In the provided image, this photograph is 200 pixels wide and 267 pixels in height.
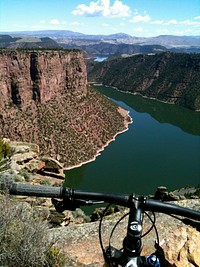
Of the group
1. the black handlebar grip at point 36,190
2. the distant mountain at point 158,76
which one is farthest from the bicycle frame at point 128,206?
the distant mountain at point 158,76

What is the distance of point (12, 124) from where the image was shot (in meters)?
58.4

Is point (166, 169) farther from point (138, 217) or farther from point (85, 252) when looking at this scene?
point (138, 217)

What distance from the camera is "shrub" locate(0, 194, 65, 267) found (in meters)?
8.18

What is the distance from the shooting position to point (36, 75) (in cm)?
6812

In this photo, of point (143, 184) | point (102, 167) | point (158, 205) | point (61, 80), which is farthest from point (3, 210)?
point (61, 80)

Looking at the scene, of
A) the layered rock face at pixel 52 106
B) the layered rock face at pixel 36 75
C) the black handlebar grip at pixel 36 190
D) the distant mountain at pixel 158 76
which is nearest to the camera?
the black handlebar grip at pixel 36 190

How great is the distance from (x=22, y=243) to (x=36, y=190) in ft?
21.1

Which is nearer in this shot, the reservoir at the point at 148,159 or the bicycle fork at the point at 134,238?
the bicycle fork at the point at 134,238

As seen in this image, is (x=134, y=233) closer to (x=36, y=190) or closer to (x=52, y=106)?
(x=36, y=190)

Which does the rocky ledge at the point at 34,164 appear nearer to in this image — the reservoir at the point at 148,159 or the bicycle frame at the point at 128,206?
the bicycle frame at the point at 128,206

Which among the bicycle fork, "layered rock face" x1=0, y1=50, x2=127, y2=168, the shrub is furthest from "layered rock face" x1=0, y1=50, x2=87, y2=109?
the bicycle fork

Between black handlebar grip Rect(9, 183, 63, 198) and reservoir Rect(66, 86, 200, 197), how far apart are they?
169 ft

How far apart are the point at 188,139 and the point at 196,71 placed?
4985 cm

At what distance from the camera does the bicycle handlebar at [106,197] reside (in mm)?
2553
